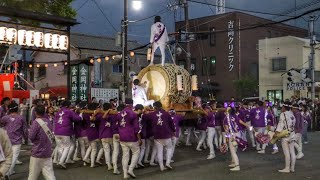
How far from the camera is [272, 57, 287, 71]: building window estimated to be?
3788 cm

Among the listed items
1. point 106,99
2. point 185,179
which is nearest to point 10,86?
point 106,99

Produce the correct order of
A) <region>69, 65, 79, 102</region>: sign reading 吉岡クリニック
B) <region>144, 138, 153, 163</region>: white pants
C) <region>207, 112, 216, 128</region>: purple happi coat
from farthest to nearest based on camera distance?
<region>69, 65, 79, 102</region>: sign reading 吉岡クリニック → <region>207, 112, 216, 128</region>: purple happi coat → <region>144, 138, 153, 163</region>: white pants

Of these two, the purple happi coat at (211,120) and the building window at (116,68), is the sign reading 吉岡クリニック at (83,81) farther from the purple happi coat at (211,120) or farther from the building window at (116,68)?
the building window at (116,68)

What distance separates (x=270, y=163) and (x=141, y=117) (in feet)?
15.2

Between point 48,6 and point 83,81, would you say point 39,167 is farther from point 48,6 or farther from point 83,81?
point 48,6

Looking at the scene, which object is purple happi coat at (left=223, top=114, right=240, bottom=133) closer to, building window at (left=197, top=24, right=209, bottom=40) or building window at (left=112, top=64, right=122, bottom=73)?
building window at (left=112, top=64, right=122, bottom=73)

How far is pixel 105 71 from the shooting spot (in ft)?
124

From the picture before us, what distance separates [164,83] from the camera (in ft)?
51.1

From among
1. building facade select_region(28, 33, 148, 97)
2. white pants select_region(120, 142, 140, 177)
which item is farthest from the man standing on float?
building facade select_region(28, 33, 148, 97)

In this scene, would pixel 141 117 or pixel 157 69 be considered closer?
pixel 141 117

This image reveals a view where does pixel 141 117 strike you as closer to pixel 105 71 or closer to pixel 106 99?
pixel 106 99

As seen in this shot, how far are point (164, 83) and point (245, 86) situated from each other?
24.3 meters

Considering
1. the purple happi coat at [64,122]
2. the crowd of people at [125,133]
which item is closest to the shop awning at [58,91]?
the crowd of people at [125,133]

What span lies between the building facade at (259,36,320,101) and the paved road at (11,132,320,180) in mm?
23089
